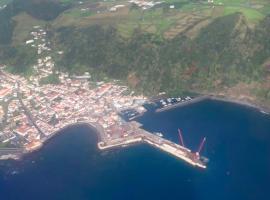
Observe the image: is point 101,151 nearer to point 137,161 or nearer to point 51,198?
point 137,161

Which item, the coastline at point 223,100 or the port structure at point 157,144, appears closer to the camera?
the port structure at point 157,144

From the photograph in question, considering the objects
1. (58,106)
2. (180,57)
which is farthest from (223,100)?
(58,106)

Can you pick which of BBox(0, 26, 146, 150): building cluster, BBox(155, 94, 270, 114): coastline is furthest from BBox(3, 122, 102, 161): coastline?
BBox(155, 94, 270, 114): coastline

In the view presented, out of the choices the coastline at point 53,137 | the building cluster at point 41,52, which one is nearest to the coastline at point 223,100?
the coastline at point 53,137

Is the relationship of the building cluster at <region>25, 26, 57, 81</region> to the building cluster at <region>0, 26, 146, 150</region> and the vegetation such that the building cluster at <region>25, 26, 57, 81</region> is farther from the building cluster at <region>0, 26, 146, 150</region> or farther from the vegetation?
the vegetation

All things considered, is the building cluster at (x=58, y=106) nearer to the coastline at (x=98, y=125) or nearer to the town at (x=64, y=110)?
the town at (x=64, y=110)

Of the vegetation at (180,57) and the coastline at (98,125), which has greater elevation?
the vegetation at (180,57)

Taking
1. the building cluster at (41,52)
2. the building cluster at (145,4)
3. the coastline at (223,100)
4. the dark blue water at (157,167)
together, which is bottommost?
the dark blue water at (157,167)

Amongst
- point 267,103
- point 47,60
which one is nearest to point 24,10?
point 47,60
